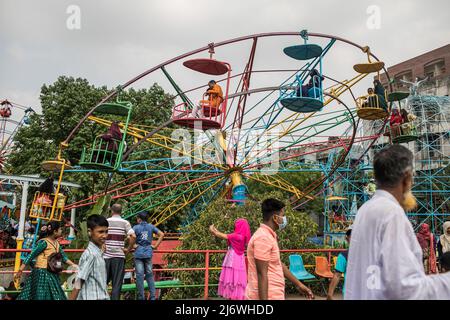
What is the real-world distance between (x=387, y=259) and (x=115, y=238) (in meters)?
5.20

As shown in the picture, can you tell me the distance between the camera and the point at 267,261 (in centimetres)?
379

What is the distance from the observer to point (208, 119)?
1098cm

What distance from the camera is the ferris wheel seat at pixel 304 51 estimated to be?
11.2 metres

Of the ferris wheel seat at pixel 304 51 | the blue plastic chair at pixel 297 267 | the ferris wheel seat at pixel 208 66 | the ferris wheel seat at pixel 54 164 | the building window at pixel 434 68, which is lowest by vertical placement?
the blue plastic chair at pixel 297 267

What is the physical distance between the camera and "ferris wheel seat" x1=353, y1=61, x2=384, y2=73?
11.7 m

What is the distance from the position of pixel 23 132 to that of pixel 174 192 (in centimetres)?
1216

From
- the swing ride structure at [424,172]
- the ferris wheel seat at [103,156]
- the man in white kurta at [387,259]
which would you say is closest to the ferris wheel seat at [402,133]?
the ferris wheel seat at [103,156]

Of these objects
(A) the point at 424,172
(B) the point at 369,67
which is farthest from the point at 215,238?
(A) the point at 424,172

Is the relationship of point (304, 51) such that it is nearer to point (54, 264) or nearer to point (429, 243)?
point (429, 243)

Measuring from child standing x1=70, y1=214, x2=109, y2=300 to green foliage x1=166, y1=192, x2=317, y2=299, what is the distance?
6.48 metres

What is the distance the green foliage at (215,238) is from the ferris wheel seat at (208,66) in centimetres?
395

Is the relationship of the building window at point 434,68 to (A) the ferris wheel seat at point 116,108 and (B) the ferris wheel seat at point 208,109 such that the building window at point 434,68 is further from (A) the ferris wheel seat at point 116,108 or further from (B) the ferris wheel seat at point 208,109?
(A) the ferris wheel seat at point 116,108

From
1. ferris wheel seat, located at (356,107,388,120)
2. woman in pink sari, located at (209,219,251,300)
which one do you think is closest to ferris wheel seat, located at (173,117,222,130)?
ferris wheel seat, located at (356,107,388,120)
